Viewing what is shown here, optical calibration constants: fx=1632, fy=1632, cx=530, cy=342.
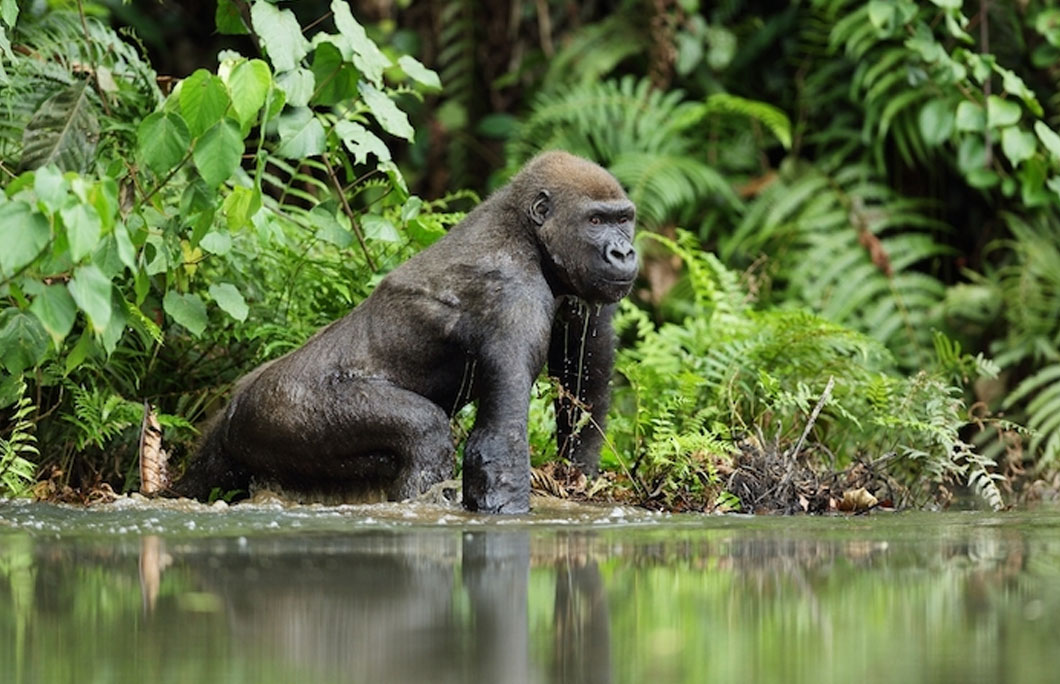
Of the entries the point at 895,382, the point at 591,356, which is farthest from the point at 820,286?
the point at 591,356

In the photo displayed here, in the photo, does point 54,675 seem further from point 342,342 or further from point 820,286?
point 820,286

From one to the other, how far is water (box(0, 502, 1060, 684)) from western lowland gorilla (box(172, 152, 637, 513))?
62 cm

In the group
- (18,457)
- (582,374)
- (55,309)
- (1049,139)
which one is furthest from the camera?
(1049,139)

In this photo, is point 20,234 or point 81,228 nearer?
point 81,228

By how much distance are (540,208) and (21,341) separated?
2008mm

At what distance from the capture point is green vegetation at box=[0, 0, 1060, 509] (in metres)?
6.17

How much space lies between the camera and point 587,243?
20.6 feet

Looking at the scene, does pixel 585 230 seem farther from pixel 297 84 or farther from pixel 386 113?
pixel 297 84

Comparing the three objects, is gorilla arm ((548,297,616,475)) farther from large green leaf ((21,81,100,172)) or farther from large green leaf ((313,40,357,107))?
→ large green leaf ((21,81,100,172))

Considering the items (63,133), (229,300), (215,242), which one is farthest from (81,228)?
(63,133)

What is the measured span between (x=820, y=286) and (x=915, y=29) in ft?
5.44

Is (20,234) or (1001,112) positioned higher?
(1001,112)

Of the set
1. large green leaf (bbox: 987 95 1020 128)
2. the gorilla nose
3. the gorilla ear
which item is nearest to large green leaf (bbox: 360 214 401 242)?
the gorilla ear

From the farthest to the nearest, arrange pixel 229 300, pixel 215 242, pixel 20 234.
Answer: pixel 229 300 → pixel 215 242 → pixel 20 234
